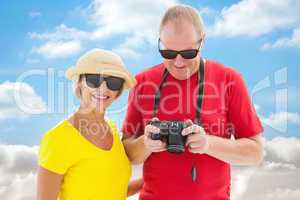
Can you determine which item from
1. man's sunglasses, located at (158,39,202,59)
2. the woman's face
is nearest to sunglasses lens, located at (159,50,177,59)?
man's sunglasses, located at (158,39,202,59)

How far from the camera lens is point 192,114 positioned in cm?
371

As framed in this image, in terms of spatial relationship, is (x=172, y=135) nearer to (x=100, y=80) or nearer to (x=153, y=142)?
(x=153, y=142)

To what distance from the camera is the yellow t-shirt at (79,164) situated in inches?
131

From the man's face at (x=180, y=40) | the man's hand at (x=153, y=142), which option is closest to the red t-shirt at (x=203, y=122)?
the man's face at (x=180, y=40)

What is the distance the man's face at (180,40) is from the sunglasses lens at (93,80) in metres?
0.52

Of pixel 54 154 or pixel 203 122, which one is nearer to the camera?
pixel 54 154

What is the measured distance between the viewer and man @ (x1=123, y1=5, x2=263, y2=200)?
142 inches

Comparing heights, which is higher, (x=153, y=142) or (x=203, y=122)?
(x=203, y=122)

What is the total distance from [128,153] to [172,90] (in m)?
0.58

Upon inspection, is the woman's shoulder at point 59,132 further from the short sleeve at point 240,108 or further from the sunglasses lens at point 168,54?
the short sleeve at point 240,108

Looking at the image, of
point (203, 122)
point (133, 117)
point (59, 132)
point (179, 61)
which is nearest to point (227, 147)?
point (203, 122)

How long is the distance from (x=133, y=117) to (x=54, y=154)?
857 millimetres

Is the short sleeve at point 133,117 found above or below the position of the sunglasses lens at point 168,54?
below

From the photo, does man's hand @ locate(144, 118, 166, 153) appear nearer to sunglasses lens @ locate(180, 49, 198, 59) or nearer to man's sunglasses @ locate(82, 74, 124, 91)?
man's sunglasses @ locate(82, 74, 124, 91)
